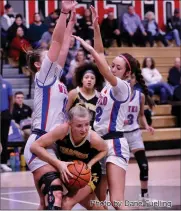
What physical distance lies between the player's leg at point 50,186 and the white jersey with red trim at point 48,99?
0.39 meters

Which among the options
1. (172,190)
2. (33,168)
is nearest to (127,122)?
(172,190)

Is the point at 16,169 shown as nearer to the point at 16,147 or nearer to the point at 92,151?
the point at 16,147

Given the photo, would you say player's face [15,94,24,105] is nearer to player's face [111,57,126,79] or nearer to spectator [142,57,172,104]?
spectator [142,57,172,104]

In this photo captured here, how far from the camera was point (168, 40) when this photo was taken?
19.5 m

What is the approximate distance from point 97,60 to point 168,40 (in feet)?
46.4

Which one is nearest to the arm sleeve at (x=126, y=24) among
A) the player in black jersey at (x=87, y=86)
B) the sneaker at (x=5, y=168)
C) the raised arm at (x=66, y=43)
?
the sneaker at (x=5, y=168)

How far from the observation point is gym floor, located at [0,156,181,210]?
809cm

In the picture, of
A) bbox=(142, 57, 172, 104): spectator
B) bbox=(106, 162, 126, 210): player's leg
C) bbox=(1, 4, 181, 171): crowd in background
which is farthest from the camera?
bbox=(142, 57, 172, 104): spectator

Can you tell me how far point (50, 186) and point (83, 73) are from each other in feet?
8.57

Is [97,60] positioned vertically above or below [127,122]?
above

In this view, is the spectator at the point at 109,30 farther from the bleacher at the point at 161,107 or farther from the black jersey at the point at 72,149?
the black jersey at the point at 72,149

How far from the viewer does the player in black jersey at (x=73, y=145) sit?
17.3 ft

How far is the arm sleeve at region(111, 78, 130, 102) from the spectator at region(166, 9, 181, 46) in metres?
13.6

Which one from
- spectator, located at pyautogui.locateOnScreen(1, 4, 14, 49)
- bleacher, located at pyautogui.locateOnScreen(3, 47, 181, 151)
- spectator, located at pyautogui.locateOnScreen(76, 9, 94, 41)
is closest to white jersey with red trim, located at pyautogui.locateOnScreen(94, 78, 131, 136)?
bleacher, located at pyautogui.locateOnScreen(3, 47, 181, 151)
